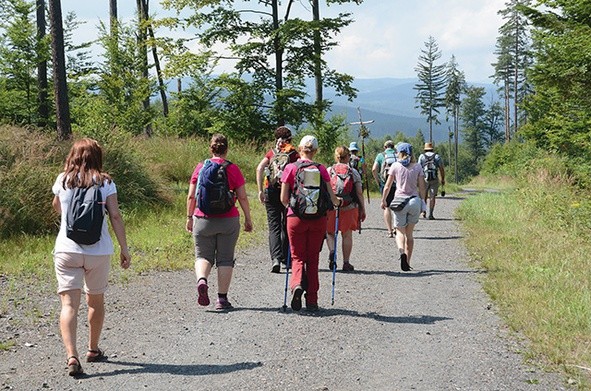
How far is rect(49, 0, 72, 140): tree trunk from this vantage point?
17641 mm

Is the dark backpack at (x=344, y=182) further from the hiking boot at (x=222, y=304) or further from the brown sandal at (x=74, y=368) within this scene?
the brown sandal at (x=74, y=368)

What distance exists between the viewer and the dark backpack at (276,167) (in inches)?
384

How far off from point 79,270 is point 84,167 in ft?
2.77

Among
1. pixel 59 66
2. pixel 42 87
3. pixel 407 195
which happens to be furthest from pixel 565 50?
pixel 42 87

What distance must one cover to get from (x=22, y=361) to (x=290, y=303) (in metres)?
3.30

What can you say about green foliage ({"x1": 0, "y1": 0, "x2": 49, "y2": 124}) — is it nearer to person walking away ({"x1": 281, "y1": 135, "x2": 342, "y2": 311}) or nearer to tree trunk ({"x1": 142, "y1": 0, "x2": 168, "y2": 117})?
tree trunk ({"x1": 142, "y1": 0, "x2": 168, "y2": 117})

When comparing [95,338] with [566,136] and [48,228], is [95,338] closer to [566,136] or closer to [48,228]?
[48,228]

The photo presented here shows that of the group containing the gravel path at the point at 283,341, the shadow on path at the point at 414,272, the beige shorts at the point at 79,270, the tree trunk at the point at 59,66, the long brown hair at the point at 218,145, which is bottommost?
the shadow on path at the point at 414,272

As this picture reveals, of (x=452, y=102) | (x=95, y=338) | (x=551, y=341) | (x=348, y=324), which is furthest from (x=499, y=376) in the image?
(x=452, y=102)

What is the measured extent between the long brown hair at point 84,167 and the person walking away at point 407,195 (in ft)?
19.9

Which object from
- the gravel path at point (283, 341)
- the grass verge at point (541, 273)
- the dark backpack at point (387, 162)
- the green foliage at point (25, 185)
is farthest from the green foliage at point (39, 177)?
the grass verge at point (541, 273)

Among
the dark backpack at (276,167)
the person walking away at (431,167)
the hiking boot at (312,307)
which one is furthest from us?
Answer: the person walking away at (431,167)

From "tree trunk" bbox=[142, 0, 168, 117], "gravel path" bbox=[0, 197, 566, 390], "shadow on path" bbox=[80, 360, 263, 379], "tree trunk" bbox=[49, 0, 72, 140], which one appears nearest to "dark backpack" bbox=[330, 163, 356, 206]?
"gravel path" bbox=[0, 197, 566, 390]

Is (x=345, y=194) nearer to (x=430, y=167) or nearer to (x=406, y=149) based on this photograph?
(x=406, y=149)
